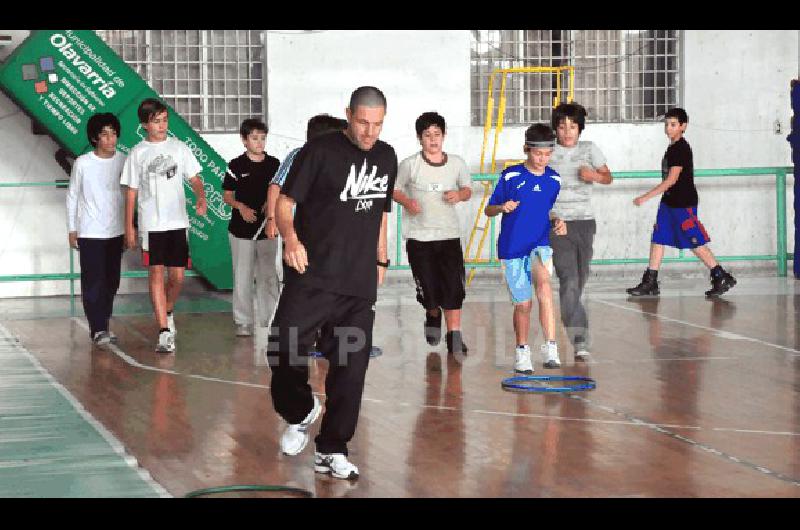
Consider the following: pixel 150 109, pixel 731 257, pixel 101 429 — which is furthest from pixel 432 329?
pixel 731 257

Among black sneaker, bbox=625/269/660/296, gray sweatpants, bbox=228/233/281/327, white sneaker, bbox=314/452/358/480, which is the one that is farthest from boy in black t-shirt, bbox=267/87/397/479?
black sneaker, bbox=625/269/660/296

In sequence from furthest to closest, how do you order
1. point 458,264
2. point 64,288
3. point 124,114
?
point 64,288
point 124,114
point 458,264

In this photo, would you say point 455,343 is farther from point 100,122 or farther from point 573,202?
point 100,122

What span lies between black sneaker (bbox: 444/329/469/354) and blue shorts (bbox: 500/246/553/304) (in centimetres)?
112

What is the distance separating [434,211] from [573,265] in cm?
114

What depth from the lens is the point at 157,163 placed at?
1209cm

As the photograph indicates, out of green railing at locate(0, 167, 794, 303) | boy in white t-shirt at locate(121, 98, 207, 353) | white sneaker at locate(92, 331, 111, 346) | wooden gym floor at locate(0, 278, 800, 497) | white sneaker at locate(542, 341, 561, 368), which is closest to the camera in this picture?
wooden gym floor at locate(0, 278, 800, 497)

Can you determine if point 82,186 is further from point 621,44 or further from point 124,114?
point 621,44

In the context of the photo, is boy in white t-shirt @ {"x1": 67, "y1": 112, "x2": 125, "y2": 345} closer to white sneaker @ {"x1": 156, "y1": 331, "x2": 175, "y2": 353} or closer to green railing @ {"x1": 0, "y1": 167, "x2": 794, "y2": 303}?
white sneaker @ {"x1": 156, "y1": 331, "x2": 175, "y2": 353}

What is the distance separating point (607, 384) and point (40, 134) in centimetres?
891

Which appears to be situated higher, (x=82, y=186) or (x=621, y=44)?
(x=621, y=44)

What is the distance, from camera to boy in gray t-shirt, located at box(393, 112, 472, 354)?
11.5m

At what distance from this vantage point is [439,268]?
11.7 m

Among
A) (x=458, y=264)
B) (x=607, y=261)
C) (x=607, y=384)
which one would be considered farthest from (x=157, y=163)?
(x=607, y=261)
